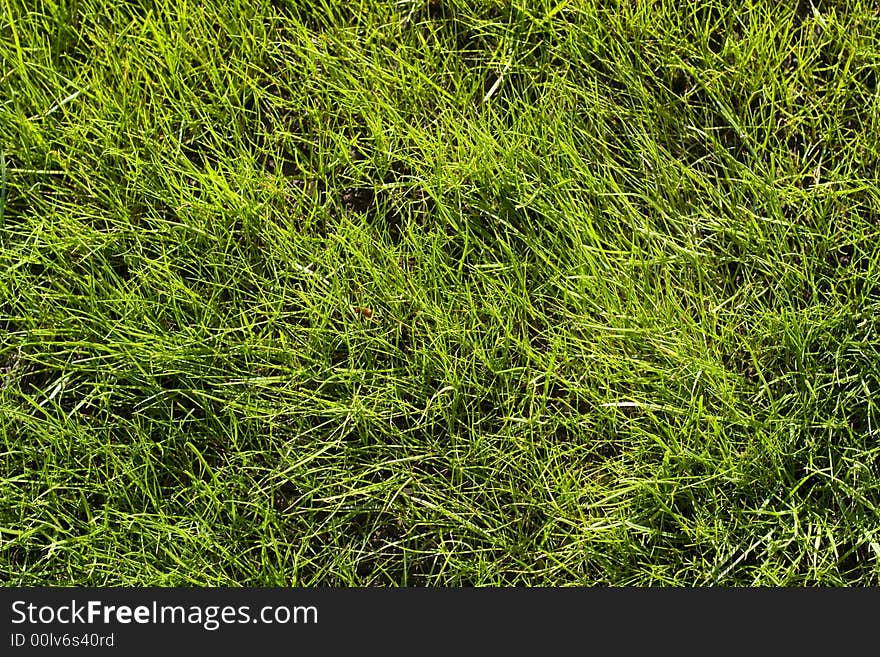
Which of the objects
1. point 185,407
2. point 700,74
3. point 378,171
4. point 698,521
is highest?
point 700,74

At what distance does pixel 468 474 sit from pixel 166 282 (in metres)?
0.88

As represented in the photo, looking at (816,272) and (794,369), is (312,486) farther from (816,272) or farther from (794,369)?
(816,272)

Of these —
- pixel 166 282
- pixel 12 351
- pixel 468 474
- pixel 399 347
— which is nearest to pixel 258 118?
pixel 166 282

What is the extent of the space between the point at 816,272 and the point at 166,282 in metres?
1.59

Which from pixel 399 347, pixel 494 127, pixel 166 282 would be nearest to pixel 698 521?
pixel 399 347

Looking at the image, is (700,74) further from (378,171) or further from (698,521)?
(698,521)

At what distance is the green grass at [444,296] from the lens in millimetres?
2076

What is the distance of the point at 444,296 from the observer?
7.13 ft

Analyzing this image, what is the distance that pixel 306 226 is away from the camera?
2.24m

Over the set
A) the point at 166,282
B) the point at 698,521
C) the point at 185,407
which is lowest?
the point at 698,521

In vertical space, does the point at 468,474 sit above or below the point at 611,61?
below

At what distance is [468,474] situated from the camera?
2.12 metres

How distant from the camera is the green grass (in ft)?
6.81

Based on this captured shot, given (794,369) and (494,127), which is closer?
(794,369)
